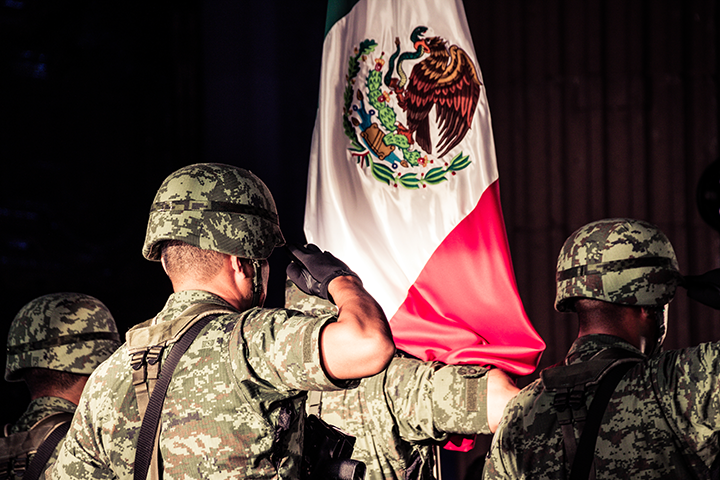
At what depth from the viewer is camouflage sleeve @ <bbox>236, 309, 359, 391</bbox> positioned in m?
1.23

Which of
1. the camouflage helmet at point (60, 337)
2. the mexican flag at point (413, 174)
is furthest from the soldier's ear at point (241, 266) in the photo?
the mexican flag at point (413, 174)

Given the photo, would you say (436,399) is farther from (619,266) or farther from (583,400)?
(619,266)

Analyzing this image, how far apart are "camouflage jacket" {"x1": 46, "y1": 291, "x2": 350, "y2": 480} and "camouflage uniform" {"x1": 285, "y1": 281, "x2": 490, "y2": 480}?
0.69 metres

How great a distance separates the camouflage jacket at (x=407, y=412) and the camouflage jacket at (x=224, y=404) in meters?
0.69

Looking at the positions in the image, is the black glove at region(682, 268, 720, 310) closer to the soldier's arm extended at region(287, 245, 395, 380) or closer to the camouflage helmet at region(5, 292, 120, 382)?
the soldier's arm extended at region(287, 245, 395, 380)

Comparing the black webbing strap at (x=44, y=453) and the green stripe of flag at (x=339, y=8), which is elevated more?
the green stripe of flag at (x=339, y=8)

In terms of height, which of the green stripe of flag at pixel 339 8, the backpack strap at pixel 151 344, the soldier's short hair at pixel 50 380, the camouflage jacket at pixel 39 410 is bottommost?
the camouflage jacket at pixel 39 410

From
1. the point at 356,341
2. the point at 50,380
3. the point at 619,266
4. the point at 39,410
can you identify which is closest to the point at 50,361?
the point at 50,380

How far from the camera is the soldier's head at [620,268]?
180 centimetres

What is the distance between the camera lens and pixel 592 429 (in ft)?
5.03

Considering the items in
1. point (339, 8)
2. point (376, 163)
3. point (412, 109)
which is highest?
point (339, 8)

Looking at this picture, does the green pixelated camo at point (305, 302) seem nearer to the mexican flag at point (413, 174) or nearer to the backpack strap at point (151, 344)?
the mexican flag at point (413, 174)

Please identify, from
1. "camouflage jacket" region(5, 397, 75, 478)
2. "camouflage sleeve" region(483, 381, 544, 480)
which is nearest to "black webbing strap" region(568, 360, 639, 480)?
"camouflage sleeve" region(483, 381, 544, 480)

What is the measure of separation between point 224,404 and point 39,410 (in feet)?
3.49
